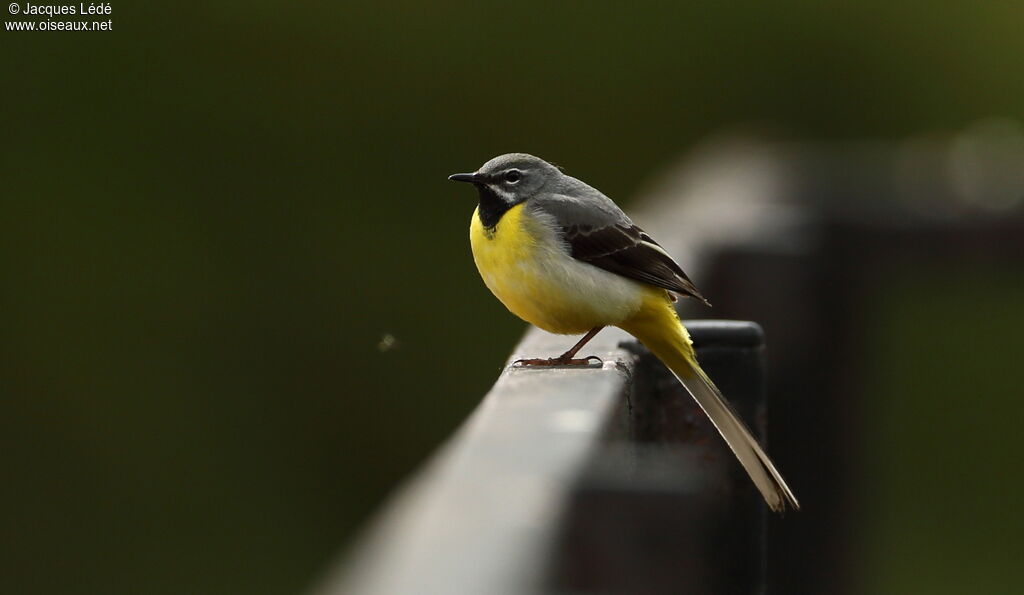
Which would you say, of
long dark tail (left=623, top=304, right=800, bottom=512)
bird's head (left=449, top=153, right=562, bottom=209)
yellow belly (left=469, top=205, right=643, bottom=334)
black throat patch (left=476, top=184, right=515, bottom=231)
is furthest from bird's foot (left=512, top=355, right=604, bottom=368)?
bird's head (left=449, top=153, right=562, bottom=209)

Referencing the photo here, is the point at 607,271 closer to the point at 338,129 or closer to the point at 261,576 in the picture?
the point at 261,576

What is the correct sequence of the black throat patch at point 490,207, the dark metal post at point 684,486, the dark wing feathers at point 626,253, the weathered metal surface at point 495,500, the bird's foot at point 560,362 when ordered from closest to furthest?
the weathered metal surface at point 495,500
the dark metal post at point 684,486
the bird's foot at point 560,362
the dark wing feathers at point 626,253
the black throat patch at point 490,207

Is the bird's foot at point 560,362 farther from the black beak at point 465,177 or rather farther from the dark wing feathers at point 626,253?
the black beak at point 465,177

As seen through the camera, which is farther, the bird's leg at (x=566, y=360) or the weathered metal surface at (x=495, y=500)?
the bird's leg at (x=566, y=360)

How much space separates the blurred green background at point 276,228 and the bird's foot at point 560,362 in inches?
229

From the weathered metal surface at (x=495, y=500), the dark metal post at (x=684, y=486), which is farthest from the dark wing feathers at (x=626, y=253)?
the weathered metal surface at (x=495, y=500)

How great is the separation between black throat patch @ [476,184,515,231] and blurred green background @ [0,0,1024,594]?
492 centimetres

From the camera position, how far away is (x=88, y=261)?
9906 mm

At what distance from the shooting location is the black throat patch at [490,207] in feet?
14.4

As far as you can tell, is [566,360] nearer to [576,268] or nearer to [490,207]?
[576,268]

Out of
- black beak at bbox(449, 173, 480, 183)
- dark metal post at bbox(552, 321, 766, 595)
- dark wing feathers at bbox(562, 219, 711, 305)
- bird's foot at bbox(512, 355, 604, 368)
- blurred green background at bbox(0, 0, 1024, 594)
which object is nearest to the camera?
dark metal post at bbox(552, 321, 766, 595)

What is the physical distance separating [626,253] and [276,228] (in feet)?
19.7

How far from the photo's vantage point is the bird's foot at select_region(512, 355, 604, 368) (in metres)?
3.40

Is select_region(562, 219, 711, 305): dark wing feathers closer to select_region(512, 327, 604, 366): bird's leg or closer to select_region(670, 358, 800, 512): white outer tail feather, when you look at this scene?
select_region(512, 327, 604, 366): bird's leg
